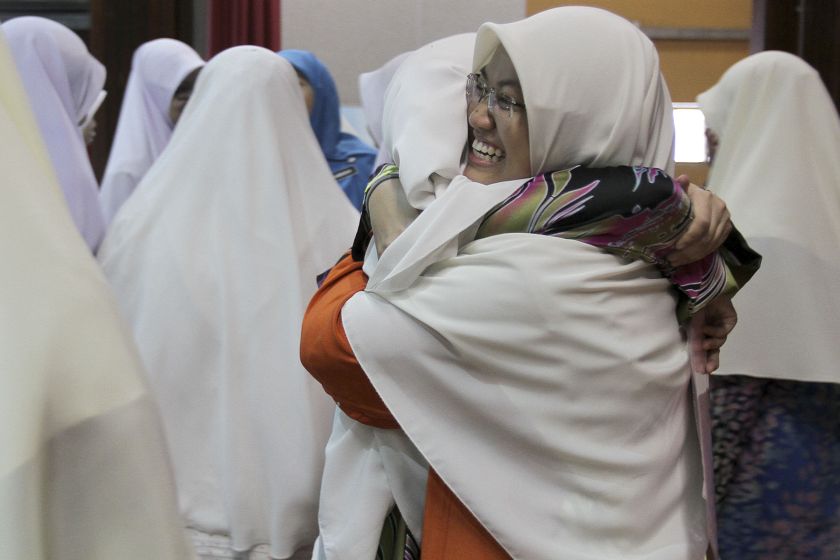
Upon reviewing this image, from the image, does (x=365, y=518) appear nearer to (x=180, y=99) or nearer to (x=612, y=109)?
(x=612, y=109)

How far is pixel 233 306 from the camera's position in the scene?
2412 mm

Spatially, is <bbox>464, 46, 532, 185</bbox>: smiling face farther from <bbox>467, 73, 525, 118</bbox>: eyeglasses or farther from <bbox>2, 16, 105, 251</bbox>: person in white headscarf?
<bbox>2, 16, 105, 251</bbox>: person in white headscarf

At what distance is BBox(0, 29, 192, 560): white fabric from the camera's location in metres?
0.56

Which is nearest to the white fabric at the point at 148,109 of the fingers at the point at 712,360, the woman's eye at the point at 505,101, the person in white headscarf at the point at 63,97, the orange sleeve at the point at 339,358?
the person in white headscarf at the point at 63,97

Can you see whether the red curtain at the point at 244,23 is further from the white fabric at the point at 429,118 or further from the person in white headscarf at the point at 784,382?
the white fabric at the point at 429,118

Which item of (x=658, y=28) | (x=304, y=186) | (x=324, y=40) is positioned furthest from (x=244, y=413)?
(x=658, y=28)

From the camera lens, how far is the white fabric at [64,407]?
560 mm

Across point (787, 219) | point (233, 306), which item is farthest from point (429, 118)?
point (233, 306)

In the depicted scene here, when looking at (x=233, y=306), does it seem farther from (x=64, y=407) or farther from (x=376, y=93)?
(x=64, y=407)

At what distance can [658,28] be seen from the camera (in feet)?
16.1

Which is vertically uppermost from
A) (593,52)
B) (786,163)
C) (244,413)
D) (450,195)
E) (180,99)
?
(593,52)

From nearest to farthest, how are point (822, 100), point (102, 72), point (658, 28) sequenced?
point (822, 100), point (102, 72), point (658, 28)

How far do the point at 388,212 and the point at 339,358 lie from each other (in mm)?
209

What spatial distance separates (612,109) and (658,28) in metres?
3.93
